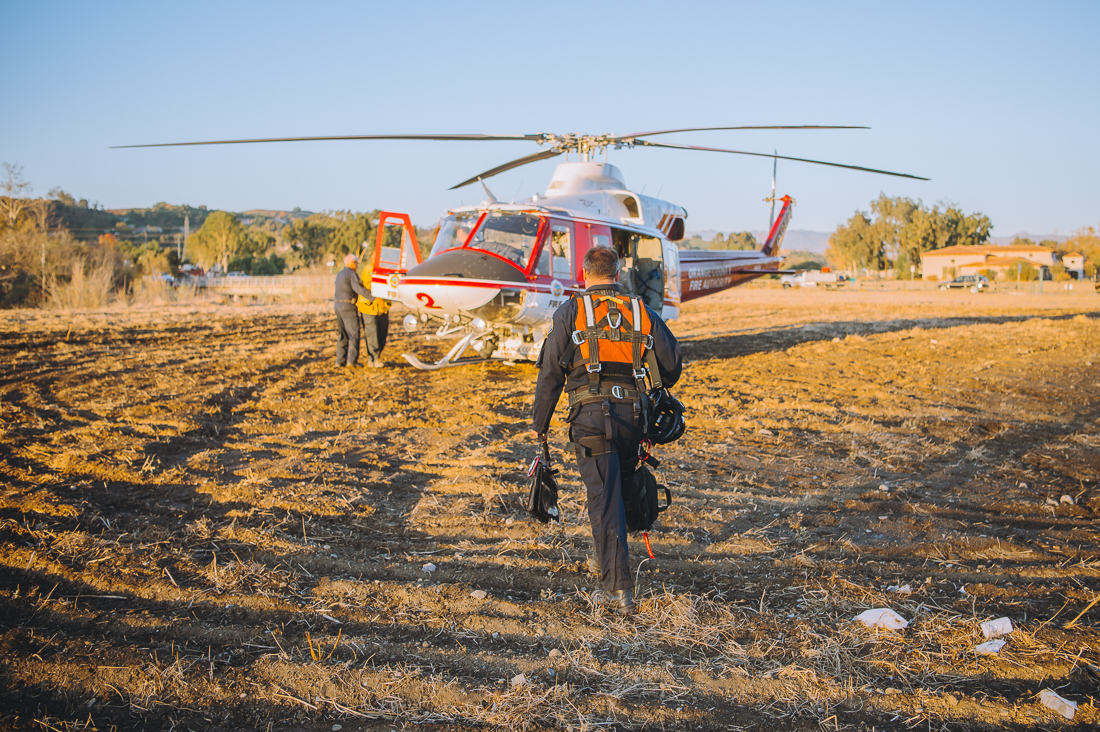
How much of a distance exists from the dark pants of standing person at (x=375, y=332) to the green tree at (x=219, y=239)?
203 ft

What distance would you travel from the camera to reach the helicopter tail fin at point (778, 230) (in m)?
16.3

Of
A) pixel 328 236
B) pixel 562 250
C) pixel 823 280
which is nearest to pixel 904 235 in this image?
pixel 823 280

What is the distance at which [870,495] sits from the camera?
17.5 feet

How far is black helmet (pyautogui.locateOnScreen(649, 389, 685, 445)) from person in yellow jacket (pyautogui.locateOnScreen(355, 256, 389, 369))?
23.1ft

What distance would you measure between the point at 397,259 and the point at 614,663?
8864 mm

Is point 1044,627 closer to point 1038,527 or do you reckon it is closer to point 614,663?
point 1038,527

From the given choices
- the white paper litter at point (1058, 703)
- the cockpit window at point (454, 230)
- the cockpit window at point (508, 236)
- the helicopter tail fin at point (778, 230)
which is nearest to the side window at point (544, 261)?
the cockpit window at point (508, 236)

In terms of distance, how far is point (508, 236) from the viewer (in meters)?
9.53

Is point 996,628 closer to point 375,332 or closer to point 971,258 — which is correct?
point 375,332

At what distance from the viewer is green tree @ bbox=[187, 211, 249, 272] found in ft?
216

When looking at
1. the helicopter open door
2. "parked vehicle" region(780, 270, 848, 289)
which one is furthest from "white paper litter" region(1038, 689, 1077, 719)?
"parked vehicle" region(780, 270, 848, 289)

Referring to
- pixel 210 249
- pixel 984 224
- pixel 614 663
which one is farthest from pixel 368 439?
pixel 984 224

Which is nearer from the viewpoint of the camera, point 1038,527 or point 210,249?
point 1038,527

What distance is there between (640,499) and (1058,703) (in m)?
1.99
